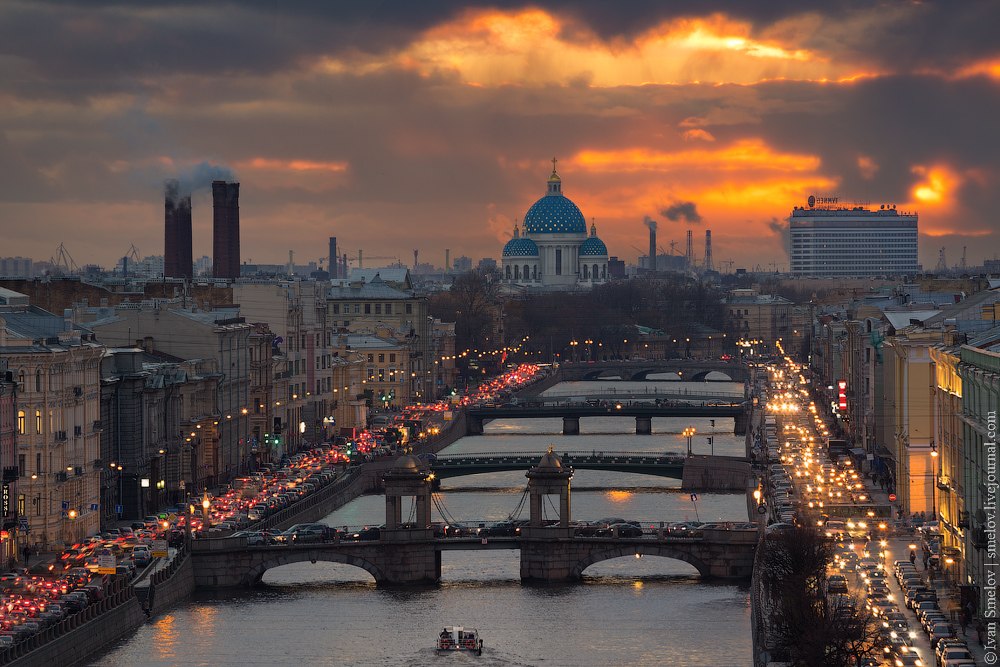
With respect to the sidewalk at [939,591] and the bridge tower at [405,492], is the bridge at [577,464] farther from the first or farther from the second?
the bridge tower at [405,492]

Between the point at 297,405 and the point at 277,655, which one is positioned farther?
the point at 297,405

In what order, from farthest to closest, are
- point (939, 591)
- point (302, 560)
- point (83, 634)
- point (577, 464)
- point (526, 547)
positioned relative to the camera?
point (577, 464) < point (526, 547) < point (302, 560) < point (939, 591) < point (83, 634)

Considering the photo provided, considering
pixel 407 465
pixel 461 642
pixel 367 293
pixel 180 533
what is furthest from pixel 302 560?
pixel 367 293

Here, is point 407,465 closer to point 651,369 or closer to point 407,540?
point 407,540

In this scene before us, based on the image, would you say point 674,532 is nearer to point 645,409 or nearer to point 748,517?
point 748,517

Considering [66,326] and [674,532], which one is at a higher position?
[66,326]

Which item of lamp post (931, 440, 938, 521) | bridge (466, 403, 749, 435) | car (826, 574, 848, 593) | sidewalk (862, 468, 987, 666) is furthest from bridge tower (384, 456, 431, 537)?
bridge (466, 403, 749, 435)

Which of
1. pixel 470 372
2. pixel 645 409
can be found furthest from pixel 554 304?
pixel 645 409
